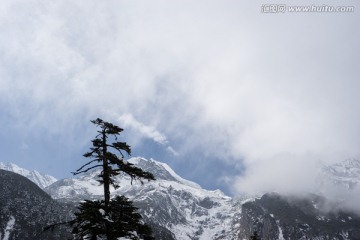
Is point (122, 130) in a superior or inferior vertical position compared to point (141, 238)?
superior

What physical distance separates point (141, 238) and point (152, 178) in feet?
10.3

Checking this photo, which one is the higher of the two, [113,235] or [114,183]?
[114,183]

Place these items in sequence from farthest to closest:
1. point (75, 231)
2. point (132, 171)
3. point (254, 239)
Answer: point (254, 239) < point (132, 171) < point (75, 231)

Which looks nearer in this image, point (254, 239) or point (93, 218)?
point (93, 218)

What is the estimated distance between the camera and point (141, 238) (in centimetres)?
1962

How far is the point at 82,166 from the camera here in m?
18.6

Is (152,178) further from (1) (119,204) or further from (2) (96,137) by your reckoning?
(2) (96,137)

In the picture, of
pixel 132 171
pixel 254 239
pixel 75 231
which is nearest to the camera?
pixel 75 231

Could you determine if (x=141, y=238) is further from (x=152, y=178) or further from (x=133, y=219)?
(x=152, y=178)

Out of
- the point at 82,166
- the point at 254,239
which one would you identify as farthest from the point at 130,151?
the point at 254,239

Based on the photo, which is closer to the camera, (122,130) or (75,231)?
(75,231)

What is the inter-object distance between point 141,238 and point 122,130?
18.4 ft

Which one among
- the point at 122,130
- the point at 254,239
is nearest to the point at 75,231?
the point at 122,130

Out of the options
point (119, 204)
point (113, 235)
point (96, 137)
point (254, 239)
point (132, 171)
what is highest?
point (254, 239)
